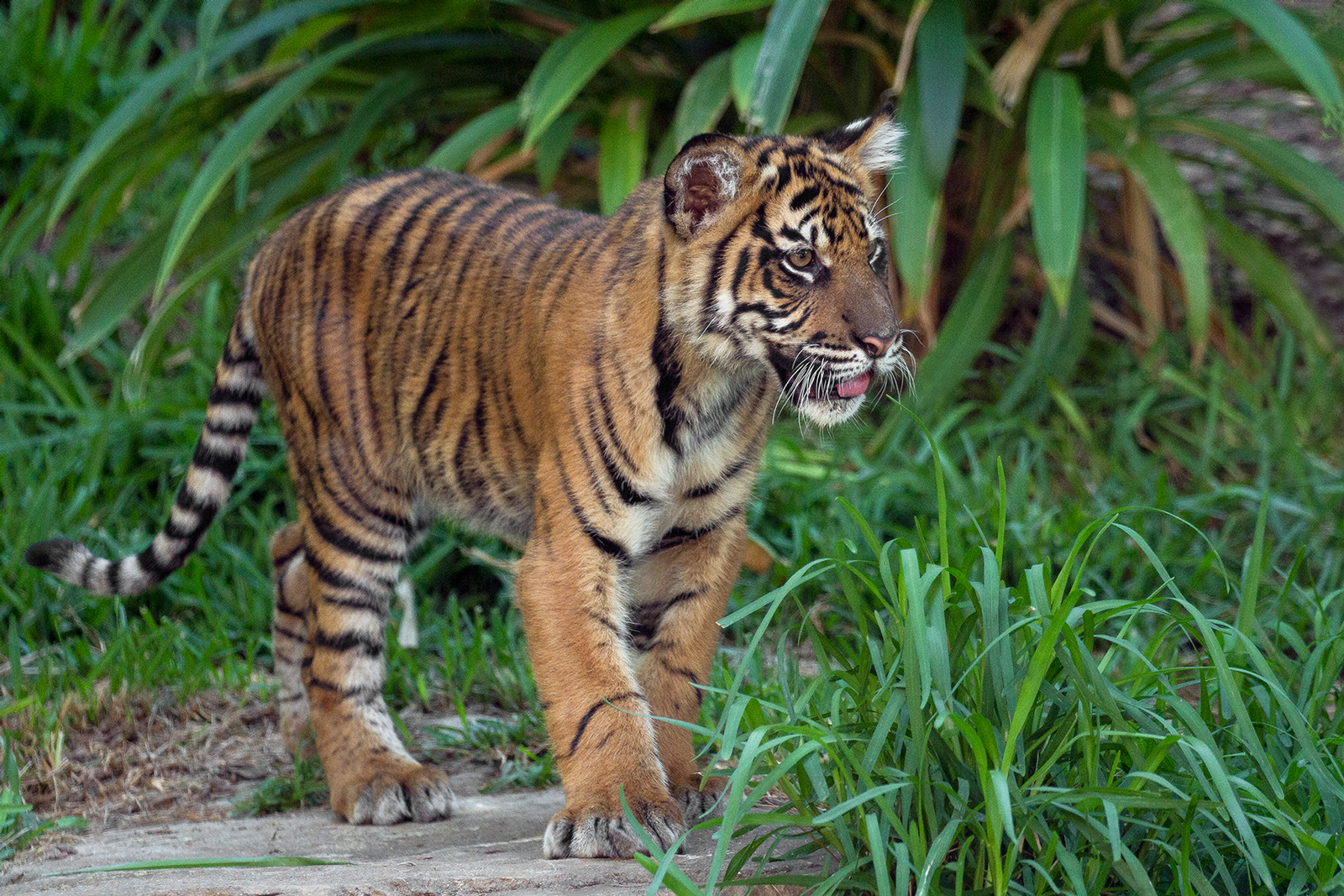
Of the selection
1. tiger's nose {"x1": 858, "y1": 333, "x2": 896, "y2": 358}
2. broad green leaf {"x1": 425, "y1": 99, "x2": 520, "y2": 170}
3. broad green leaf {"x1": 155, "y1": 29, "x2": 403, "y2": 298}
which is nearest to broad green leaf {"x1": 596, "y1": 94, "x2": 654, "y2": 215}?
broad green leaf {"x1": 425, "y1": 99, "x2": 520, "y2": 170}

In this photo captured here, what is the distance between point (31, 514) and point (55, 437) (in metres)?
0.50

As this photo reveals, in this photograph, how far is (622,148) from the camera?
4.69 meters

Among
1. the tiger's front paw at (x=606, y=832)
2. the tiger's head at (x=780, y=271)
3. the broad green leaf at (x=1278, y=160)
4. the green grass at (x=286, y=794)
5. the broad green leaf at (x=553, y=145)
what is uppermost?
the broad green leaf at (x=553, y=145)

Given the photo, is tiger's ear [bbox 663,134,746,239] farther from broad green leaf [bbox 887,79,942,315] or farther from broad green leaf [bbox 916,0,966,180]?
broad green leaf [bbox 916,0,966,180]

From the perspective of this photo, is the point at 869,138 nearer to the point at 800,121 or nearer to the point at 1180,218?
the point at 1180,218

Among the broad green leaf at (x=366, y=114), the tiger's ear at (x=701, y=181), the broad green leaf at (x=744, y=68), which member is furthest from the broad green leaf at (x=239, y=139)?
the tiger's ear at (x=701, y=181)

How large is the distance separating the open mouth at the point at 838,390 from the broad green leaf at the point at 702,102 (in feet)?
6.02

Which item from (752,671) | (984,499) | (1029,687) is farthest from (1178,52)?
(1029,687)

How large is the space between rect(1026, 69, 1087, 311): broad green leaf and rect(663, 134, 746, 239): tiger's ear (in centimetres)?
169

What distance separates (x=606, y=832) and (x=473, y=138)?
3.04m

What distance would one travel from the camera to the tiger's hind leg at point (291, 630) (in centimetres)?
352

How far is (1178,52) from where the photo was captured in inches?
211

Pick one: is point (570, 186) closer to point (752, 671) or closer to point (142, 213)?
point (142, 213)

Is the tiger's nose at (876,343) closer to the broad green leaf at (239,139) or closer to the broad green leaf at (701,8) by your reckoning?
the broad green leaf at (701,8)
